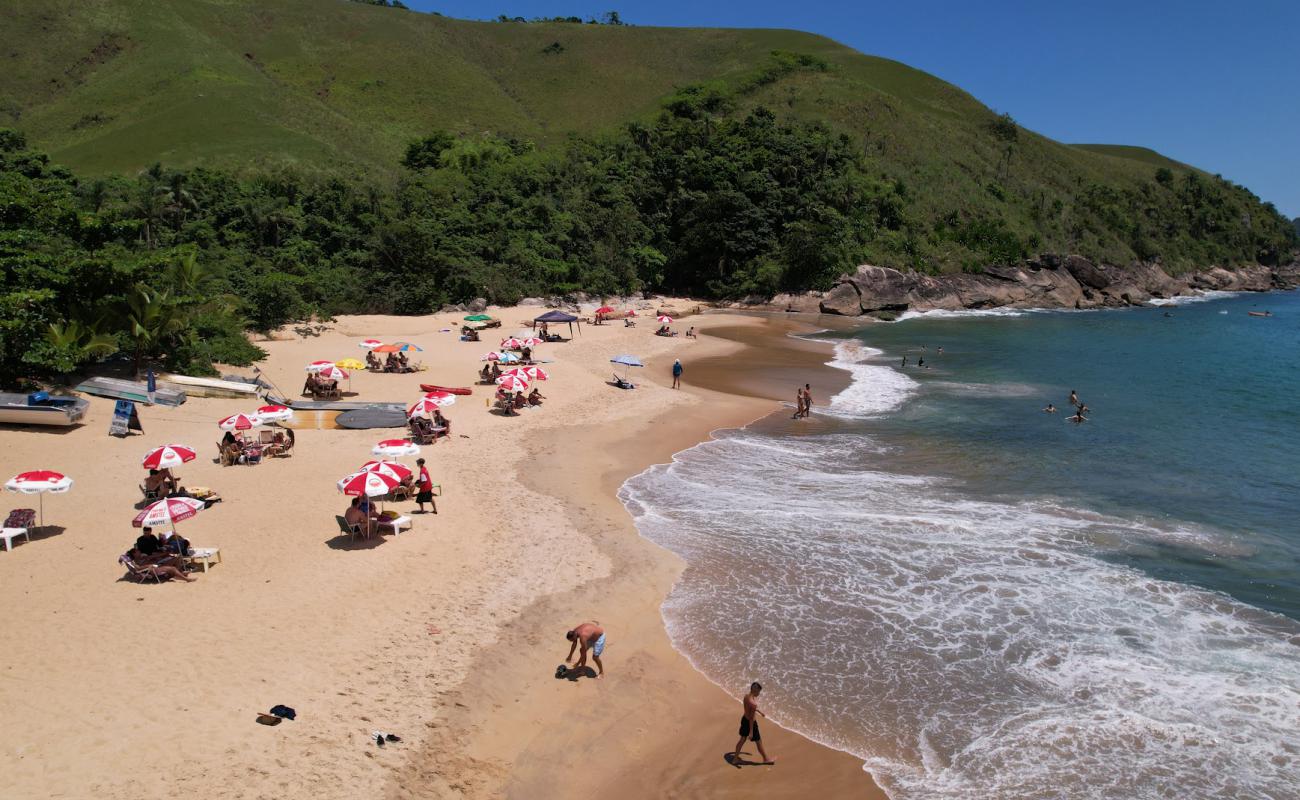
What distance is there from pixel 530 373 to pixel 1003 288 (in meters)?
58.3

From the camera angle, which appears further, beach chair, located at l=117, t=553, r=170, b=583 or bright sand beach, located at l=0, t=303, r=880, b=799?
beach chair, located at l=117, t=553, r=170, b=583

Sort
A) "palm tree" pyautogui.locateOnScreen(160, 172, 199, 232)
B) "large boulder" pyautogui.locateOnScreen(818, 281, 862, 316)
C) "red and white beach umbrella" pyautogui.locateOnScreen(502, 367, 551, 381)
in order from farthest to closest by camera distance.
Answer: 1. "large boulder" pyautogui.locateOnScreen(818, 281, 862, 316)
2. "palm tree" pyautogui.locateOnScreen(160, 172, 199, 232)
3. "red and white beach umbrella" pyautogui.locateOnScreen(502, 367, 551, 381)

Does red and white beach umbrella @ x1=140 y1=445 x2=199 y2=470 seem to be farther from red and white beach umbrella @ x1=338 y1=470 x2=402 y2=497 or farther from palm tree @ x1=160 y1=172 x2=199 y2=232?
palm tree @ x1=160 y1=172 x2=199 y2=232

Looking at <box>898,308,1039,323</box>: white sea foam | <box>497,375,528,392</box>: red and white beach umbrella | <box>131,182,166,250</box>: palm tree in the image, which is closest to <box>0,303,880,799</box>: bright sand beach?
<box>497,375,528,392</box>: red and white beach umbrella

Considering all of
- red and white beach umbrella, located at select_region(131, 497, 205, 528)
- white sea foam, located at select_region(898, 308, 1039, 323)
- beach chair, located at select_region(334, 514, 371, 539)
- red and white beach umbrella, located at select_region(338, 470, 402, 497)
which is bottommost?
beach chair, located at select_region(334, 514, 371, 539)

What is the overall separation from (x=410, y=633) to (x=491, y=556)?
2.87 metres

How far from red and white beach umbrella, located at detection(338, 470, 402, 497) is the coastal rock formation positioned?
165 feet

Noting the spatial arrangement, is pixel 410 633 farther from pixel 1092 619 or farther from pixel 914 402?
pixel 914 402

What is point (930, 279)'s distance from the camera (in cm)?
6669

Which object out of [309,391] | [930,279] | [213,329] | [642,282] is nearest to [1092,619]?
[309,391]

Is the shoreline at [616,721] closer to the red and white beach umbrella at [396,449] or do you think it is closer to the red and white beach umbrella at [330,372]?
the red and white beach umbrella at [396,449]

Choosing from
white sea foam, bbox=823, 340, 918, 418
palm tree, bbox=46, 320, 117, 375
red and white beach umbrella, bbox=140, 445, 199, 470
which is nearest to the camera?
red and white beach umbrella, bbox=140, 445, 199, 470

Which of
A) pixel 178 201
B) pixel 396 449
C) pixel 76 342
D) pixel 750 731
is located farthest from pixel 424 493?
pixel 178 201

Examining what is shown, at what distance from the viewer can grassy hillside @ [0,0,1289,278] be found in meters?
73.1
